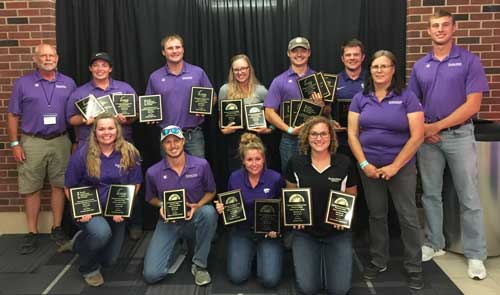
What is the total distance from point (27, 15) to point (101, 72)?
1014 mm

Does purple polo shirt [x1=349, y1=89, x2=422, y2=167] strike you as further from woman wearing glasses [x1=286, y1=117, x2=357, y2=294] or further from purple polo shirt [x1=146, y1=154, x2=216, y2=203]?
purple polo shirt [x1=146, y1=154, x2=216, y2=203]

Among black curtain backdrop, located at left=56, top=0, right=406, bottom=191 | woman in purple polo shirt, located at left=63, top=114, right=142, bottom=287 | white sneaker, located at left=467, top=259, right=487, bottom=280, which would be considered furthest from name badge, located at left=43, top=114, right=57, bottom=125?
white sneaker, located at left=467, top=259, right=487, bottom=280

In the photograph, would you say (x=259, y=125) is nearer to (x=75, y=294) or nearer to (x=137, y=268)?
(x=137, y=268)

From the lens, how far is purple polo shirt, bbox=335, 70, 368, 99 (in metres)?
3.84

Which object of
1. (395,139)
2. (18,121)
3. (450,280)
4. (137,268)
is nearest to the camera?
(395,139)

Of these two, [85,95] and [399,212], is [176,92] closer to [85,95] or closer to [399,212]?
[85,95]

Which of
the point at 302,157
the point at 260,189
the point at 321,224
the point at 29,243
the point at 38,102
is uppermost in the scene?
the point at 38,102

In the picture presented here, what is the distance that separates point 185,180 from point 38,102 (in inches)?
60.2

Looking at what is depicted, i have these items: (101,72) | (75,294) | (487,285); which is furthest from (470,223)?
(101,72)

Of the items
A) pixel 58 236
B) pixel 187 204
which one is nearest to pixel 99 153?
pixel 187 204

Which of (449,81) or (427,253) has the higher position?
(449,81)

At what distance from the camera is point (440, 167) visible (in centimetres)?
355

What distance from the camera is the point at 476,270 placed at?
3422 mm

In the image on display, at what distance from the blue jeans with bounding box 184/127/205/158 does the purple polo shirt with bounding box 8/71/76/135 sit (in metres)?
1.09
